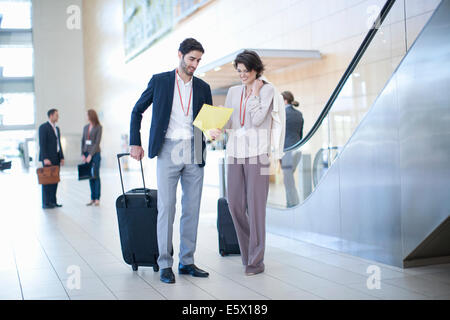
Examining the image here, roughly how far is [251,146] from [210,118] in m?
0.45

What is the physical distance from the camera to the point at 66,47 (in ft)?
102

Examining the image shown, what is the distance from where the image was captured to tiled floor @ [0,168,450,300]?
3482 mm

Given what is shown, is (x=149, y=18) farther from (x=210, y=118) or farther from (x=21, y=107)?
(x=210, y=118)

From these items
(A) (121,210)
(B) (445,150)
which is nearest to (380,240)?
(B) (445,150)

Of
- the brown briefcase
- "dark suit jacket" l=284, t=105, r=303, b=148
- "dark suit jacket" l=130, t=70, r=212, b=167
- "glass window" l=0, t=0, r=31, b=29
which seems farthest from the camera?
"glass window" l=0, t=0, r=31, b=29

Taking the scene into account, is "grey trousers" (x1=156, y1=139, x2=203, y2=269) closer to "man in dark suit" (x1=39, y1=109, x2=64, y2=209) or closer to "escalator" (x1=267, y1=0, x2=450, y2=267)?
"escalator" (x1=267, y1=0, x2=450, y2=267)

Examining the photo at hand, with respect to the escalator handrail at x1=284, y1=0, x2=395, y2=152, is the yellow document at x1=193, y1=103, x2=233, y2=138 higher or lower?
lower

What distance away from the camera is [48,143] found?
8.86 metres

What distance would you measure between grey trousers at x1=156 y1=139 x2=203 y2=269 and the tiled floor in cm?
31

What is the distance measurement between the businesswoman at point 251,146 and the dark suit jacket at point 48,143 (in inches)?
220

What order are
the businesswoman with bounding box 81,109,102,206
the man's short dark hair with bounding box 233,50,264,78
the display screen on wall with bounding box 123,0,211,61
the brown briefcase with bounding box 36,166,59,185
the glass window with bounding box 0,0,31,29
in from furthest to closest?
the glass window with bounding box 0,0,31,29 → the display screen on wall with bounding box 123,0,211,61 → the businesswoman with bounding box 81,109,102,206 → the brown briefcase with bounding box 36,166,59,185 → the man's short dark hair with bounding box 233,50,264,78

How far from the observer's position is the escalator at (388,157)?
376 cm

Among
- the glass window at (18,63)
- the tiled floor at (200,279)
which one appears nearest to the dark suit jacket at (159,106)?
the tiled floor at (200,279)

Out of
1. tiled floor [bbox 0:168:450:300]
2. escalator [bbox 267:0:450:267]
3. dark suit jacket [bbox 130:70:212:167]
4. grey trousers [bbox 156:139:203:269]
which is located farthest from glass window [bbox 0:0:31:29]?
grey trousers [bbox 156:139:203:269]
